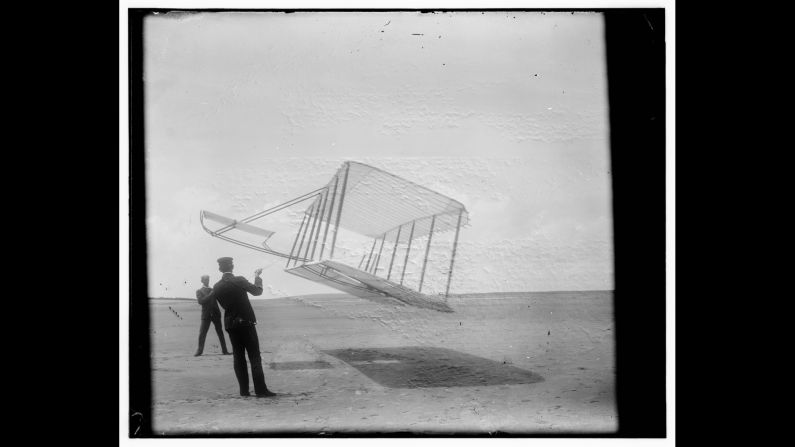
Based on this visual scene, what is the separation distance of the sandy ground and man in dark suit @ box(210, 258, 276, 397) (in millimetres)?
85

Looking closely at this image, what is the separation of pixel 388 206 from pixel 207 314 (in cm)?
157

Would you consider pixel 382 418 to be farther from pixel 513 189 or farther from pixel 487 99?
pixel 487 99

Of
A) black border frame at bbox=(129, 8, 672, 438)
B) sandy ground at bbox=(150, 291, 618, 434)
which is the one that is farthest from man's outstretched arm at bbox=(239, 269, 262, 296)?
black border frame at bbox=(129, 8, 672, 438)

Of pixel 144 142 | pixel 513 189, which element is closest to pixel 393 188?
pixel 513 189

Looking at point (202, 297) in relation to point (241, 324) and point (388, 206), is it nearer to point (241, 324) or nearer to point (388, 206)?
point (241, 324)

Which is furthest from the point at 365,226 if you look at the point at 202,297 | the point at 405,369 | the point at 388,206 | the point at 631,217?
the point at 631,217

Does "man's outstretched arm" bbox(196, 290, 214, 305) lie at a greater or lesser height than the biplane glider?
lesser

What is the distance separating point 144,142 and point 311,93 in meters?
1.30

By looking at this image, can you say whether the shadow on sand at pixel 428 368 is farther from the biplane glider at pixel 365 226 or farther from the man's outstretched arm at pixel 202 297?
the man's outstretched arm at pixel 202 297

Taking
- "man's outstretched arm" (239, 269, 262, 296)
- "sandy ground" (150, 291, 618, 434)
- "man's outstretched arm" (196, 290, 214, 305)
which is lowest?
"sandy ground" (150, 291, 618, 434)

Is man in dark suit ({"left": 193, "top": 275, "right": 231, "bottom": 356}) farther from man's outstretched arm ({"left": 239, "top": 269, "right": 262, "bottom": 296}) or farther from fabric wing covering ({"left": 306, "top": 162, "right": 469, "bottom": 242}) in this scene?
fabric wing covering ({"left": 306, "top": 162, "right": 469, "bottom": 242})

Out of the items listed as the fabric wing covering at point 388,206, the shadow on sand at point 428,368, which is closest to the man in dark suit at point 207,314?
the shadow on sand at point 428,368

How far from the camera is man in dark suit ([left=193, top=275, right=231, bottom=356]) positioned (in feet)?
13.5

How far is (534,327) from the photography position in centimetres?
415
